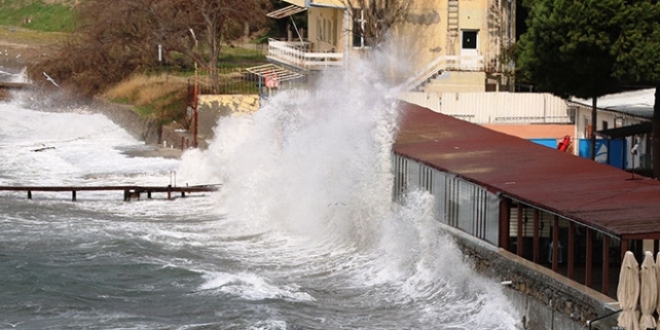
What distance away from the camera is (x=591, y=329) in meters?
20.2

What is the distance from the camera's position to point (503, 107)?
1633 inches

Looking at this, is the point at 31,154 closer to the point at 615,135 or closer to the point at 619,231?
the point at 615,135

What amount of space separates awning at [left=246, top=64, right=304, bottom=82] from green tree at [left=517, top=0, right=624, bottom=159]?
665 inches

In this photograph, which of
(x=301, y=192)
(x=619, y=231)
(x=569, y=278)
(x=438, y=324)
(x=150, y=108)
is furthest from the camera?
(x=150, y=108)

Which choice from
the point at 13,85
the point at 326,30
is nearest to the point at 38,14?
the point at 13,85

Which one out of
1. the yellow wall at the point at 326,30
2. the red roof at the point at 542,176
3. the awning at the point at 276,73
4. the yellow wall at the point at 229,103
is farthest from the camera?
the yellow wall at the point at 229,103

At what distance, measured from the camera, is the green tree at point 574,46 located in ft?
98.9

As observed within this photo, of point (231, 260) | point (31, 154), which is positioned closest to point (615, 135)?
point (231, 260)

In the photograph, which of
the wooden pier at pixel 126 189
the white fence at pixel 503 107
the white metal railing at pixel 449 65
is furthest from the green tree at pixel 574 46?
the white metal railing at pixel 449 65

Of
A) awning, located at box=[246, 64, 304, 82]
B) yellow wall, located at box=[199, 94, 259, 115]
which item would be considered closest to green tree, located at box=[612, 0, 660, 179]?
awning, located at box=[246, 64, 304, 82]

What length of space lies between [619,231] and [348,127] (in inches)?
632

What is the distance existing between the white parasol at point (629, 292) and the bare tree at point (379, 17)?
2973 centimetres

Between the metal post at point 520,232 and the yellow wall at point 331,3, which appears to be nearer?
the metal post at point 520,232

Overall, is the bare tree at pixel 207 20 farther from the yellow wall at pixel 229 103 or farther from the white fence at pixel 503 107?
the white fence at pixel 503 107
